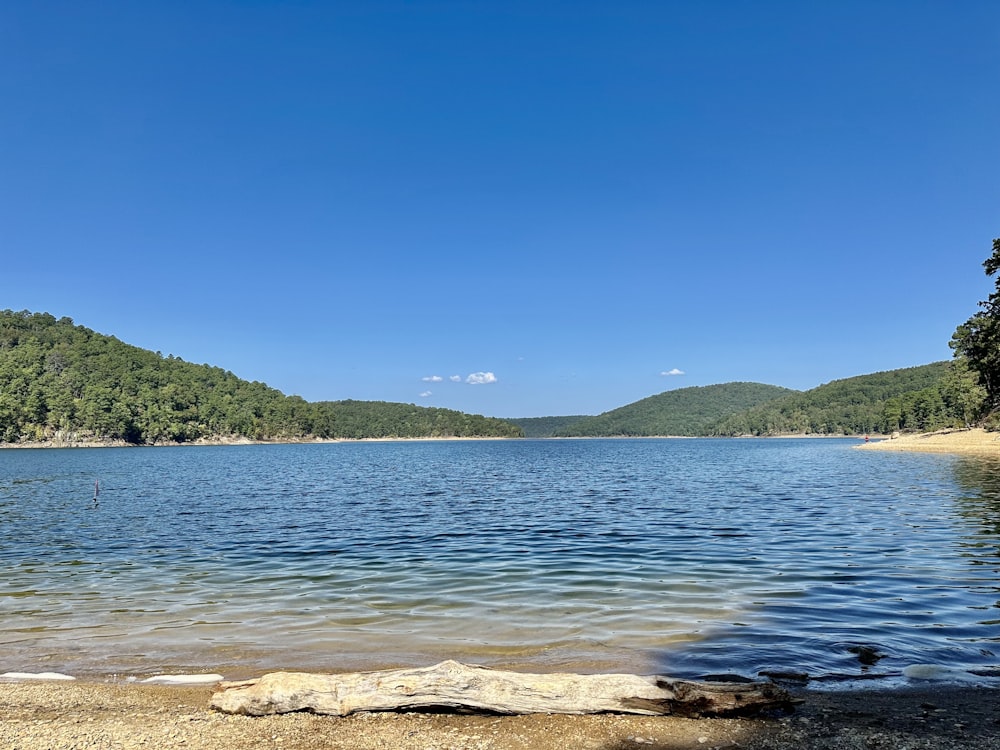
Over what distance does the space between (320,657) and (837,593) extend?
1045 cm

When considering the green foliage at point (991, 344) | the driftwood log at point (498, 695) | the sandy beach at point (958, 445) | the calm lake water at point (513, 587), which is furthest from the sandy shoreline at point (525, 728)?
the sandy beach at point (958, 445)

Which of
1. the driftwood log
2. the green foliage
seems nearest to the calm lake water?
the driftwood log

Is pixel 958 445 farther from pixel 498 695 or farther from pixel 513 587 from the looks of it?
pixel 498 695

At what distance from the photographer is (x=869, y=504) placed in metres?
30.4

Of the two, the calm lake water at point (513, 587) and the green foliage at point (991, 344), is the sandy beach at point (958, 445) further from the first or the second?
the calm lake water at point (513, 587)

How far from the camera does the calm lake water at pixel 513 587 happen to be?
994cm

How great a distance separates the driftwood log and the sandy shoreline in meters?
0.11

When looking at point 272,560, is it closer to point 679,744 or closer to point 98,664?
point 98,664

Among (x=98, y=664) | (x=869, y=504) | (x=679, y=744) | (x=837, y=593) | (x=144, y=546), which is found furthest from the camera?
(x=869, y=504)

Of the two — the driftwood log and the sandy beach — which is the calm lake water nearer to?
the driftwood log

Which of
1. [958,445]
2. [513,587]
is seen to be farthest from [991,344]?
[513,587]

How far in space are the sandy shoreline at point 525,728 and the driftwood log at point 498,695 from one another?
0.11 m

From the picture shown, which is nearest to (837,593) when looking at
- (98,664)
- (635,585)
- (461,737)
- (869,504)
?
(635,585)

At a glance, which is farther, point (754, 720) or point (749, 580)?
point (749, 580)
